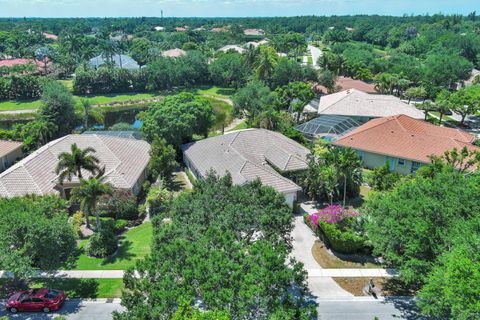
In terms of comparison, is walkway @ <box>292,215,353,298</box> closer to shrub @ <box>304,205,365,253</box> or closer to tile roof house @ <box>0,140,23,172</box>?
shrub @ <box>304,205,365,253</box>

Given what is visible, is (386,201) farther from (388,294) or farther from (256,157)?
(256,157)

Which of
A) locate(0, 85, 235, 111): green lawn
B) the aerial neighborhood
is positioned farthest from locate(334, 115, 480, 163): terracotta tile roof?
locate(0, 85, 235, 111): green lawn

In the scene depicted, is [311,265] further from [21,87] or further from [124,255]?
[21,87]

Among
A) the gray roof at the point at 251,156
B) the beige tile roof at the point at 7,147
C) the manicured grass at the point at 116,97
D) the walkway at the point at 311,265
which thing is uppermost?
Result: the gray roof at the point at 251,156

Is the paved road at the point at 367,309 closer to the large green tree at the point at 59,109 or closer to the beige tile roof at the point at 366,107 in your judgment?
the beige tile roof at the point at 366,107

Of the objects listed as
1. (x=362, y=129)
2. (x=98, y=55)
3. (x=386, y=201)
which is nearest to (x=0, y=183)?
(x=386, y=201)

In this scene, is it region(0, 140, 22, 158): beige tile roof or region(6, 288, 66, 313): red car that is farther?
region(0, 140, 22, 158): beige tile roof

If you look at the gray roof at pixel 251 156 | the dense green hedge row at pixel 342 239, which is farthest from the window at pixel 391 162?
the dense green hedge row at pixel 342 239
